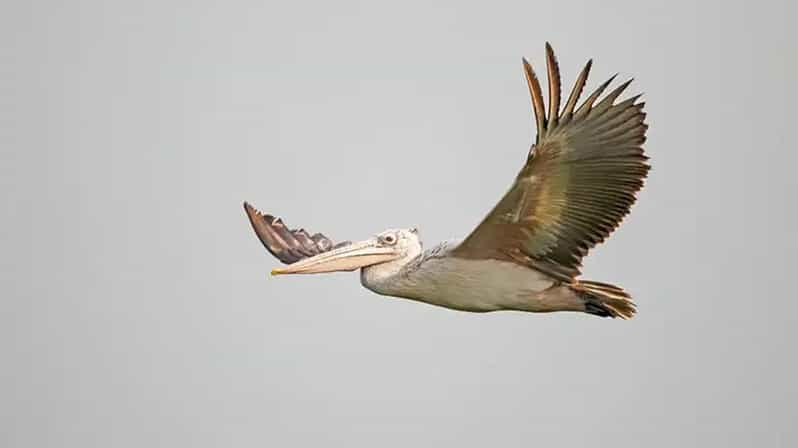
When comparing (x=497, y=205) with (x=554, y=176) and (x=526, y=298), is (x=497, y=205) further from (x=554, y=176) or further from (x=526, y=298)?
(x=526, y=298)

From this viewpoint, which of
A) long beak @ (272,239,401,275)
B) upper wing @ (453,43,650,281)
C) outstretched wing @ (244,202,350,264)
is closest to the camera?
upper wing @ (453,43,650,281)

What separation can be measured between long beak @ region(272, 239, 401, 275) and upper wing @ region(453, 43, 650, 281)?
1.07 m

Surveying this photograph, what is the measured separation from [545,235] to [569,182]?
581 mm

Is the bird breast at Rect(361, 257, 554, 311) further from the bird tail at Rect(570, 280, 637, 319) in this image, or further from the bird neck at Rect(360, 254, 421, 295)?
the bird tail at Rect(570, 280, 637, 319)

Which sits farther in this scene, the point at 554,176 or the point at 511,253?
the point at 511,253

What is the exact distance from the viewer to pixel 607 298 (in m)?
10.9

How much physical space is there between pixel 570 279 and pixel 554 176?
1.12 metres

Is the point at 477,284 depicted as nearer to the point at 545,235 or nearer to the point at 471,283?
the point at 471,283

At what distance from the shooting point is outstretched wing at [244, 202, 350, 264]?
13.4 meters

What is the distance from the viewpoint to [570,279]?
35.4 ft

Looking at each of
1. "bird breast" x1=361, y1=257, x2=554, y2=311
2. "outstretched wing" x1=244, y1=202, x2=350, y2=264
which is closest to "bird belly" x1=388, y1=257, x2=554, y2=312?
"bird breast" x1=361, y1=257, x2=554, y2=311

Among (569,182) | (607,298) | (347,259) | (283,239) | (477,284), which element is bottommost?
(607,298)

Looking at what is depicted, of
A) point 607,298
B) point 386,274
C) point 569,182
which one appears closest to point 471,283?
point 386,274

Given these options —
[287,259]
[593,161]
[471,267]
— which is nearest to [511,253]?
[471,267]
